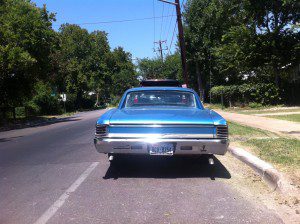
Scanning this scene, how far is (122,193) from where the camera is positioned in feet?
20.2

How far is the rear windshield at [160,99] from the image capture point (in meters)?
8.66

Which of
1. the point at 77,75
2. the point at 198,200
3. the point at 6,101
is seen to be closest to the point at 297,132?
the point at 198,200

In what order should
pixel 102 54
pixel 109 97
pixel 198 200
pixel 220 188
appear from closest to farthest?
pixel 198 200 < pixel 220 188 < pixel 102 54 < pixel 109 97

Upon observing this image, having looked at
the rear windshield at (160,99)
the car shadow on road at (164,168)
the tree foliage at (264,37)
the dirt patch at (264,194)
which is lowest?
the dirt patch at (264,194)

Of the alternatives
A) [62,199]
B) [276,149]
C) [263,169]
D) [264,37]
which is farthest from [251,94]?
[62,199]

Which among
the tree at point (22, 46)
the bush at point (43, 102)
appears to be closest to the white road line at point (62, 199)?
the tree at point (22, 46)

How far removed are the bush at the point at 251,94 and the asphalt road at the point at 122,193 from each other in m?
23.5

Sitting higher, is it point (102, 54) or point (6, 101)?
point (102, 54)

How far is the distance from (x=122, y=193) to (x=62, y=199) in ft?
2.92

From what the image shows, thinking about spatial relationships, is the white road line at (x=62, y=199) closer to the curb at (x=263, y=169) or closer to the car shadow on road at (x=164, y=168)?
the car shadow on road at (x=164, y=168)

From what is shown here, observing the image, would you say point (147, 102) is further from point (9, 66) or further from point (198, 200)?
point (9, 66)

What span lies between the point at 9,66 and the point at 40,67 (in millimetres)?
4900

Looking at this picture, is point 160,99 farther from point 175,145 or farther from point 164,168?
point 175,145

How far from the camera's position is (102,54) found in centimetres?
8525
